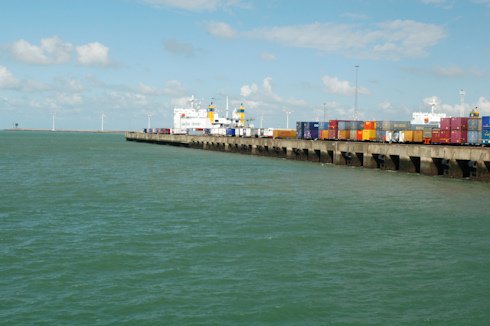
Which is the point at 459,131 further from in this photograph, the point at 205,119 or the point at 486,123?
the point at 205,119

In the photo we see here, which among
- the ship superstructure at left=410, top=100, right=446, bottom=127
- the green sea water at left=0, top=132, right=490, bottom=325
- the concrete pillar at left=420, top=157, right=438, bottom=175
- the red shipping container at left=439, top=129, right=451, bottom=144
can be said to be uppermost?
the ship superstructure at left=410, top=100, right=446, bottom=127

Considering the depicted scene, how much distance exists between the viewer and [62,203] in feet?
110

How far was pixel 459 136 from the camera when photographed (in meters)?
56.7

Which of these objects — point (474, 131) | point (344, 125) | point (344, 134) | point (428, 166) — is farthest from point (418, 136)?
point (344, 125)

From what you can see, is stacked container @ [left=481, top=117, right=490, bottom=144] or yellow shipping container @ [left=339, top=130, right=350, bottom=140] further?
yellow shipping container @ [left=339, top=130, right=350, bottom=140]

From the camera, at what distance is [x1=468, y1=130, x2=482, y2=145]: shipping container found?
5404cm

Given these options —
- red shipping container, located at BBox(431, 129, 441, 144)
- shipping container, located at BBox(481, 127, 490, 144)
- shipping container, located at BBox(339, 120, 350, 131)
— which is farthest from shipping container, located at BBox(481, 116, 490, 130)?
shipping container, located at BBox(339, 120, 350, 131)

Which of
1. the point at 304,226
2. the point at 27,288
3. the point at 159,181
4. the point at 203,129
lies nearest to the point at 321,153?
the point at 159,181

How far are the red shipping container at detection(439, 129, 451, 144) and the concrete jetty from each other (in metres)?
4.56

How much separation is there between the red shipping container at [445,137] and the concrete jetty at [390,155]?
456 cm

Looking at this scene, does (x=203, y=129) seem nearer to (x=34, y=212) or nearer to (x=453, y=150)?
(x=453, y=150)

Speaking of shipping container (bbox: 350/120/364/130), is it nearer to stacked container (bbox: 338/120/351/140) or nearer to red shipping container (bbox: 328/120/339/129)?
stacked container (bbox: 338/120/351/140)

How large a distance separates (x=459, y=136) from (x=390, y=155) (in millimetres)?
7299

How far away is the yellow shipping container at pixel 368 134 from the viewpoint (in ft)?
242
